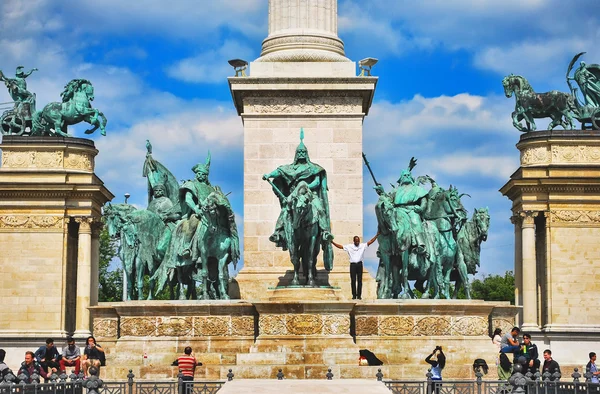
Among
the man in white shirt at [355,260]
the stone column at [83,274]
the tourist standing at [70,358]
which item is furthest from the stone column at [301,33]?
the stone column at [83,274]

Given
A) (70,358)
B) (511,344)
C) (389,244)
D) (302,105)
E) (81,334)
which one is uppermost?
(302,105)

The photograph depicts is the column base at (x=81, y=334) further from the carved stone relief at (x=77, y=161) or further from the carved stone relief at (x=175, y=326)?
the carved stone relief at (x=175, y=326)

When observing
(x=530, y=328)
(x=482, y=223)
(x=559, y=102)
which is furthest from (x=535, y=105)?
(x=482, y=223)

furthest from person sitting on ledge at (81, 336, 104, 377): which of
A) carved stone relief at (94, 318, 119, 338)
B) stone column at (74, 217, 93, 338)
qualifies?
stone column at (74, 217, 93, 338)

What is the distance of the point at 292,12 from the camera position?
120ft

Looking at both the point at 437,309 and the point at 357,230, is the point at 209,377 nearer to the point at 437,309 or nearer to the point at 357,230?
the point at 437,309

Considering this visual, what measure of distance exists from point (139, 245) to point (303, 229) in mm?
6428

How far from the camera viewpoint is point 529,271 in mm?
60406

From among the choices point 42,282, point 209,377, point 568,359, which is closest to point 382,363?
point 209,377

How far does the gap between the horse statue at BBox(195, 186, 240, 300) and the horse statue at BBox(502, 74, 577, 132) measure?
32.6 meters

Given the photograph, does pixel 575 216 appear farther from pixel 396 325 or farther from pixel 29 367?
pixel 29 367

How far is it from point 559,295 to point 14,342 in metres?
24.6

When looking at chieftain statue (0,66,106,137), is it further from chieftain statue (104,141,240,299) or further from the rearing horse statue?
the rearing horse statue

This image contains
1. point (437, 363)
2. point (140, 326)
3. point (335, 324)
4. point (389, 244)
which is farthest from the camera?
point (389, 244)
